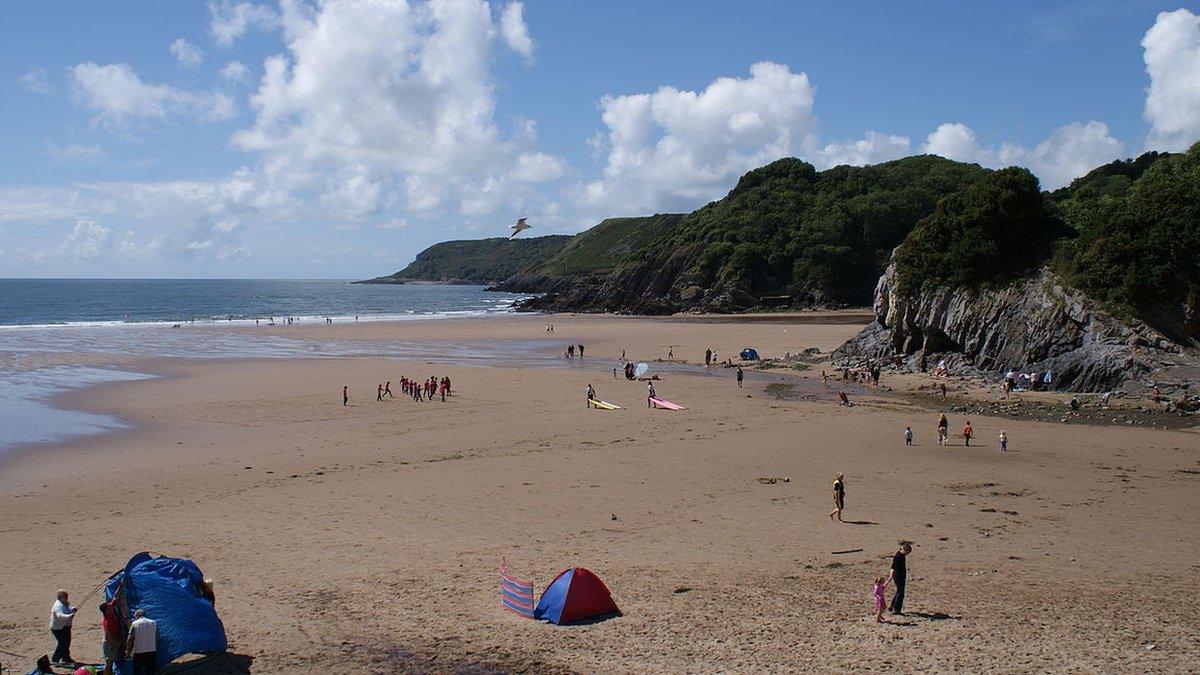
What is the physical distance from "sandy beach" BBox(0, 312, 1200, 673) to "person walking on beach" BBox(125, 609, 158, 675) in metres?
0.85

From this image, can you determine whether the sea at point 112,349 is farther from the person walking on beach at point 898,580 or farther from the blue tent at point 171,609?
the person walking on beach at point 898,580

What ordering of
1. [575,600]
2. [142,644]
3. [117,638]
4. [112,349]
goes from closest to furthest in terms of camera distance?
[142,644], [117,638], [575,600], [112,349]

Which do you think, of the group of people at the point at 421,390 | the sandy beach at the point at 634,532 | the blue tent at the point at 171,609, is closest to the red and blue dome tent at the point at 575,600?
the sandy beach at the point at 634,532

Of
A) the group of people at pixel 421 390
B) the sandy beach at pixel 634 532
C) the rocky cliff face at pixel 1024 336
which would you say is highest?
the rocky cliff face at pixel 1024 336

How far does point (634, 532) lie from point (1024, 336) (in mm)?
25053

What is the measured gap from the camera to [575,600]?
10.5 meters

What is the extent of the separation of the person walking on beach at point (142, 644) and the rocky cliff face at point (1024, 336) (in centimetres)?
3069

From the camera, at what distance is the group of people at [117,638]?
28.9 feet

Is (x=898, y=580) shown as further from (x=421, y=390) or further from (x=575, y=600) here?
(x=421, y=390)

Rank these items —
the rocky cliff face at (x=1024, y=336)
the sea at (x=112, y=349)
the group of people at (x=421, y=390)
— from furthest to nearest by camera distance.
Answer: the group of people at (x=421, y=390) → the rocky cliff face at (x=1024, y=336) → the sea at (x=112, y=349)

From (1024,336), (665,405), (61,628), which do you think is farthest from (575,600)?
(1024,336)

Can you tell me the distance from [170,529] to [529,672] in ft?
30.7

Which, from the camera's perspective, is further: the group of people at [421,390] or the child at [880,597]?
the group of people at [421,390]

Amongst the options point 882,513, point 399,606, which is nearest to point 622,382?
point 882,513
